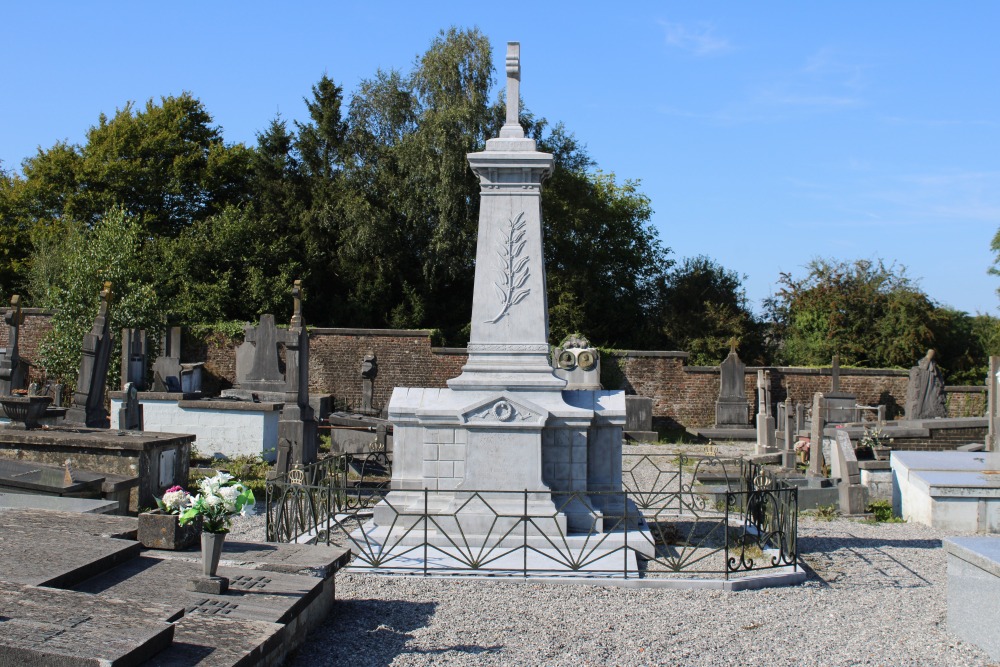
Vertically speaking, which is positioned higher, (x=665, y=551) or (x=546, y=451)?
(x=546, y=451)

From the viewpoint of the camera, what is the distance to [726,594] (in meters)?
7.67

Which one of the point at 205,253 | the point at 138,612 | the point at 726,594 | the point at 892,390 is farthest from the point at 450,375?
the point at 138,612

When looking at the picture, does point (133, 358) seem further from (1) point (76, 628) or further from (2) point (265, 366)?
(1) point (76, 628)

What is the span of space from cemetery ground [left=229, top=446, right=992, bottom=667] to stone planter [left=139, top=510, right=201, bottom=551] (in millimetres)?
1251

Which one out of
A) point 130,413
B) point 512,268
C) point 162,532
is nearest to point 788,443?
point 512,268

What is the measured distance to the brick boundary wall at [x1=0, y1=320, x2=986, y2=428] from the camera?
25.7 meters

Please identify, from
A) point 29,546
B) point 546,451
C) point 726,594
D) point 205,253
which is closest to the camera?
point 29,546

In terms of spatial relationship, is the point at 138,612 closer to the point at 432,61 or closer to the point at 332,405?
the point at 332,405

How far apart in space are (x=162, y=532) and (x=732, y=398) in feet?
66.1

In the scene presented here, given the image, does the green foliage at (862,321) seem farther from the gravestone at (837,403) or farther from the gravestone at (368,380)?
the gravestone at (368,380)

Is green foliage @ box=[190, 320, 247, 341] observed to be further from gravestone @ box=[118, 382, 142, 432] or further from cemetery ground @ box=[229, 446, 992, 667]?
cemetery ground @ box=[229, 446, 992, 667]

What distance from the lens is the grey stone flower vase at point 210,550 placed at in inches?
227

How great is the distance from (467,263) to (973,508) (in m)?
20.8

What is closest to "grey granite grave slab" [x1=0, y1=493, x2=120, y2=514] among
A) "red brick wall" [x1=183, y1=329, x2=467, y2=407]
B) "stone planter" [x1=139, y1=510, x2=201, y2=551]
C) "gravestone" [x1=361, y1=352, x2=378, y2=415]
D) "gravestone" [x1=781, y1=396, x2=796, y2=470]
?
"stone planter" [x1=139, y1=510, x2=201, y2=551]
